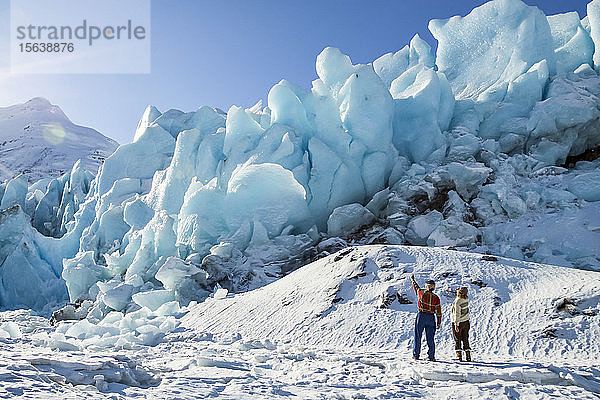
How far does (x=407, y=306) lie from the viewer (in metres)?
8.88

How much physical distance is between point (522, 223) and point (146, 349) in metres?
13.5

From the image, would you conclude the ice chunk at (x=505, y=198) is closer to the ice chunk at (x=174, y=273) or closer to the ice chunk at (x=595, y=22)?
the ice chunk at (x=174, y=273)

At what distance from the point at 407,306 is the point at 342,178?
10.8 metres

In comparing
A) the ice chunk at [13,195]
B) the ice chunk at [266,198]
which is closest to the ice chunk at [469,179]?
the ice chunk at [266,198]

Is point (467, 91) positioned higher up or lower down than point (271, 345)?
higher up

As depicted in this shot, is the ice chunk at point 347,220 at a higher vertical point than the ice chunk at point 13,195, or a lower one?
lower

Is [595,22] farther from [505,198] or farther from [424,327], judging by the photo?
[424,327]

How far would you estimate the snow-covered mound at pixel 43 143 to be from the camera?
5691 centimetres

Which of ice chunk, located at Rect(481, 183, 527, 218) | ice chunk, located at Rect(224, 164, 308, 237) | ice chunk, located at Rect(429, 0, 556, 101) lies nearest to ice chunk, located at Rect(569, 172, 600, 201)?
ice chunk, located at Rect(481, 183, 527, 218)

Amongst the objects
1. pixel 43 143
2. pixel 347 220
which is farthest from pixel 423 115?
pixel 43 143

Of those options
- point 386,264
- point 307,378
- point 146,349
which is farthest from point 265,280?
point 307,378

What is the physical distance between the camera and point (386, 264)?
10.4 metres

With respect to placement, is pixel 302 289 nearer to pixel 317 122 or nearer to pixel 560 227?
pixel 560 227

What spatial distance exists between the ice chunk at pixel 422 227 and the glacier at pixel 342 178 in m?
0.05
